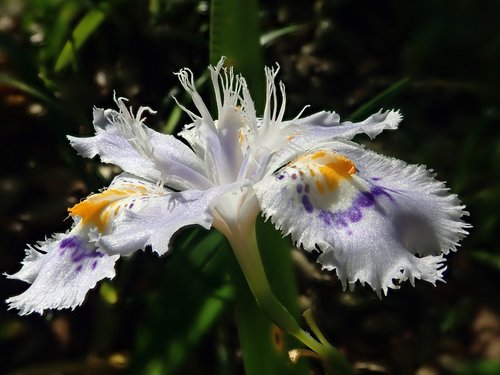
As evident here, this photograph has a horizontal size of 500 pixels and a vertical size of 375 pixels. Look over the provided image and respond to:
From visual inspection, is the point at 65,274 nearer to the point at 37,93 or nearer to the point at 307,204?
the point at 307,204

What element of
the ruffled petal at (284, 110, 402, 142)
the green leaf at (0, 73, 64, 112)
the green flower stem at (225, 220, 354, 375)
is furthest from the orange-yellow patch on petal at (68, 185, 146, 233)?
the green leaf at (0, 73, 64, 112)

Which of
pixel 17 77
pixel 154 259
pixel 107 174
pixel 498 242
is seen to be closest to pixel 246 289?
pixel 154 259

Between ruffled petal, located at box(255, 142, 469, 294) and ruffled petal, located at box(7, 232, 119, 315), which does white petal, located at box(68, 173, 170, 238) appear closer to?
ruffled petal, located at box(7, 232, 119, 315)

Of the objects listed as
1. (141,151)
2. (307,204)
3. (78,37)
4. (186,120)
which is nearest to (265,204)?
(307,204)

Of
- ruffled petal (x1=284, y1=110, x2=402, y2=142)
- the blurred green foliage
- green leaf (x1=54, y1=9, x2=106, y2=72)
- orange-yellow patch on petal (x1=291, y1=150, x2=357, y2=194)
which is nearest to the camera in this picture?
orange-yellow patch on petal (x1=291, y1=150, x2=357, y2=194)

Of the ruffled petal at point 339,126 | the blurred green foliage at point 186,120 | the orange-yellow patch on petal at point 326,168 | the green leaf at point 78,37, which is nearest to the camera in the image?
the orange-yellow patch on petal at point 326,168

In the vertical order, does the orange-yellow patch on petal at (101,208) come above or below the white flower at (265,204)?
below

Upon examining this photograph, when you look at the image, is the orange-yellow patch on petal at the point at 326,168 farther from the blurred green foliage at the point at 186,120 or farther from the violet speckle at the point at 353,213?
the blurred green foliage at the point at 186,120

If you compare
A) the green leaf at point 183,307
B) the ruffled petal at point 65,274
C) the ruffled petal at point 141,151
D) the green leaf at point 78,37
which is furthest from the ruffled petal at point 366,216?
the green leaf at point 78,37
